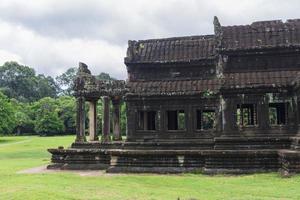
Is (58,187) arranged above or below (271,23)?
below

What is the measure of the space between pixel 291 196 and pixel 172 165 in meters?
7.81

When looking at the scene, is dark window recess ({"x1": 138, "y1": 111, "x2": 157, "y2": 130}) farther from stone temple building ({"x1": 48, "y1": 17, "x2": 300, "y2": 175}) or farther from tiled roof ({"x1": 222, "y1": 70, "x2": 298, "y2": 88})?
tiled roof ({"x1": 222, "y1": 70, "x2": 298, "y2": 88})

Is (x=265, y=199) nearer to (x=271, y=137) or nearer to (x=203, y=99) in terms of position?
(x=271, y=137)

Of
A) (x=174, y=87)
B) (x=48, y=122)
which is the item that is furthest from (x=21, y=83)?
(x=174, y=87)

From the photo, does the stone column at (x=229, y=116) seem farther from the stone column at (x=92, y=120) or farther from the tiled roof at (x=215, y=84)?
the stone column at (x=92, y=120)

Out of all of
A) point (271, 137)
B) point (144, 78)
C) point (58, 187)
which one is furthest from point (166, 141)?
point (58, 187)

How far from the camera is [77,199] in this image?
12281 mm

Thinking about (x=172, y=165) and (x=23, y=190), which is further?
(x=172, y=165)

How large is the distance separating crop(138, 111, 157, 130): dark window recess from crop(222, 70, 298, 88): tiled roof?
4799 millimetres

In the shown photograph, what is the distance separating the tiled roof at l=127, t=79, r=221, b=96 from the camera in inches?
826

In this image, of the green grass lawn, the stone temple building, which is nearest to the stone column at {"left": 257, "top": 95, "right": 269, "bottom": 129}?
the stone temple building

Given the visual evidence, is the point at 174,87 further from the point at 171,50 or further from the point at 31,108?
the point at 31,108

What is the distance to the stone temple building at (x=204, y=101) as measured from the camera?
1922 cm

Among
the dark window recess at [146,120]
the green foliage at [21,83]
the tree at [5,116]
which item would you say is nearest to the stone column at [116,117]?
the dark window recess at [146,120]
